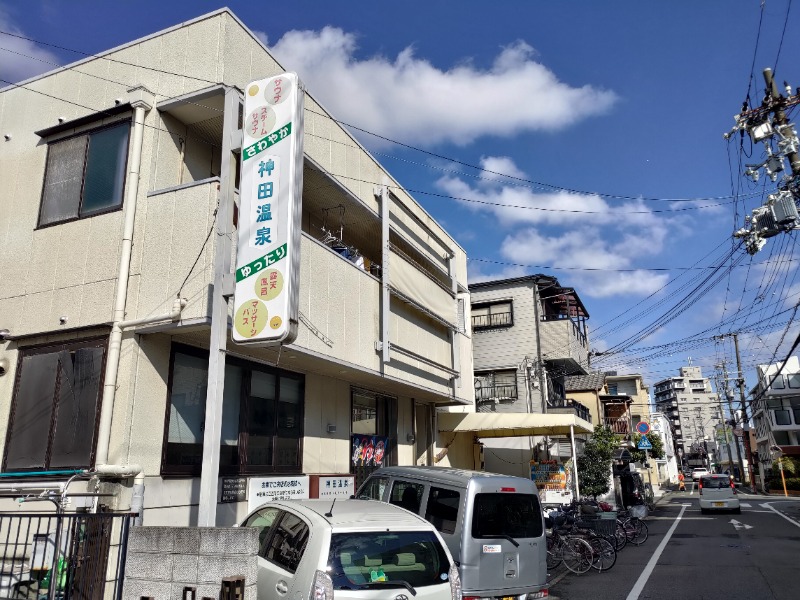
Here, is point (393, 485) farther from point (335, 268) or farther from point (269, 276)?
point (335, 268)

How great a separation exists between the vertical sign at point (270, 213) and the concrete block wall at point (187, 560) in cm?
259

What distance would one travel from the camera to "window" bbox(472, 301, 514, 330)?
97.8ft

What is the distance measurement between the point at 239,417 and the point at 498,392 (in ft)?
64.6

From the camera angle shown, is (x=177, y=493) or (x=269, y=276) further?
(x=177, y=493)

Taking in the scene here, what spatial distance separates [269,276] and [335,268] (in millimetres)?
3917

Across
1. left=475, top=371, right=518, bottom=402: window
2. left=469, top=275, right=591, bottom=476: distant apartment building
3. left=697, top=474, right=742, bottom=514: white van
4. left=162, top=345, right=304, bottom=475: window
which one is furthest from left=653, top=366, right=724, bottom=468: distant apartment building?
left=162, top=345, right=304, bottom=475: window

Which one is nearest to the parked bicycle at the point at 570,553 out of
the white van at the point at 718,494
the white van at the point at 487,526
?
the white van at the point at 487,526

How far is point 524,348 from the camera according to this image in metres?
28.6

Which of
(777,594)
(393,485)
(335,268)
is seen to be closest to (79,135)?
(335,268)

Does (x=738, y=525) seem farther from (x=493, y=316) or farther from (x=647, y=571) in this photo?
(x=493, y=316)

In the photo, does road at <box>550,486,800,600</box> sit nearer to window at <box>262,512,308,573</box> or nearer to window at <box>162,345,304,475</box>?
window at <box>162,345,304,475</box>

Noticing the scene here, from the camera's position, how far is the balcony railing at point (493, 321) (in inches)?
1170

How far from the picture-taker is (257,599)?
6.14 m

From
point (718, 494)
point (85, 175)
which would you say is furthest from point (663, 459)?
point (85, 175)
